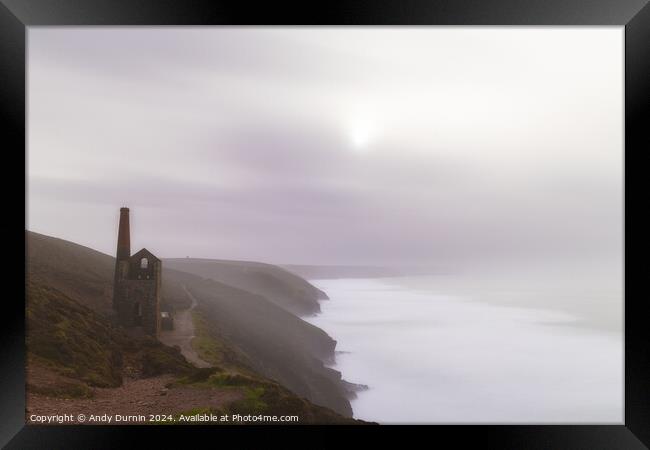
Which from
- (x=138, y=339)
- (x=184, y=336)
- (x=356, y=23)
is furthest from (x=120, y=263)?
(x=356, y=23)

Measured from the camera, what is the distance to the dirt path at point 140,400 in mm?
7168

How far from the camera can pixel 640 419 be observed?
6.19 meters

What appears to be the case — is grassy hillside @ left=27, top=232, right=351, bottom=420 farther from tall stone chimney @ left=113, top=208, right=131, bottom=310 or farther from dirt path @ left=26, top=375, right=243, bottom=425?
tall stone chimney @ left=113, top=208, right=131, bottom=310

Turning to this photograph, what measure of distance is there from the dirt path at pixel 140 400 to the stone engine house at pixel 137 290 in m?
4.48

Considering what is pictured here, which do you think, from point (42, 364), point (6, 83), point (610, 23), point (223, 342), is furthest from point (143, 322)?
point (610, 23)

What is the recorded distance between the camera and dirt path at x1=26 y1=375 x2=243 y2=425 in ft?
23.5

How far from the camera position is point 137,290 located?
14031mm

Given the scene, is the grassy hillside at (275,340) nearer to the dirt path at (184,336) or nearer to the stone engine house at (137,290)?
the dirt path at (184,336)

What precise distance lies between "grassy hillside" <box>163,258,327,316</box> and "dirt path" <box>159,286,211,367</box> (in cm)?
257

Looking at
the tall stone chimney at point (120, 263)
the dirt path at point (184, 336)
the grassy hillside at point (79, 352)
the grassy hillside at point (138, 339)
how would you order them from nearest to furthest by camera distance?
the grassy hillside at point (79, 352) < the grassy hillside at point (138, 339) < the tall stone chimney at point (120, 263) < the dirt path at point (184, 336)

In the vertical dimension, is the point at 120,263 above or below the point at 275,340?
above

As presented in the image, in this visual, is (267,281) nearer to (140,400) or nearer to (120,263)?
(120,263)

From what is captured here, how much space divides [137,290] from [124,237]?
3730mm

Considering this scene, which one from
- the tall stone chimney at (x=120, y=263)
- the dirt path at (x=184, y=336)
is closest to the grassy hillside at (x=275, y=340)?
the dirt path at (x=184, y=336)
